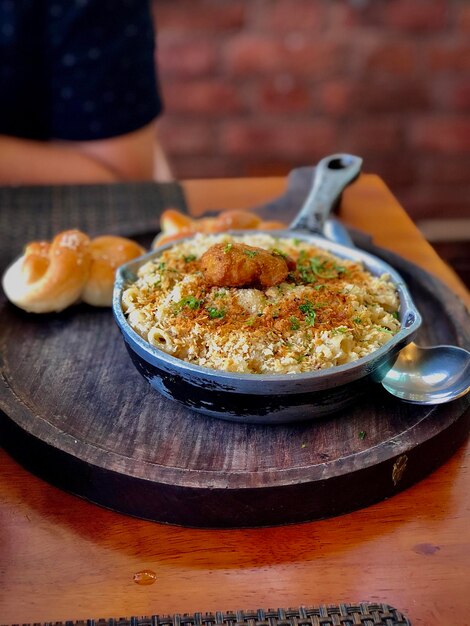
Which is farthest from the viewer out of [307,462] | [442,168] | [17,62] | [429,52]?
[442,168]

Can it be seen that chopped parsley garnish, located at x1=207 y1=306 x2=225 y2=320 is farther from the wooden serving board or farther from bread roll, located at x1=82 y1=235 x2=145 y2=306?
bread roll, located at x1=82 y1=235 x2=145 y2=306

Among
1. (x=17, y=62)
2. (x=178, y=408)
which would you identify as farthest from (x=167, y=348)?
(x=17, y=62)

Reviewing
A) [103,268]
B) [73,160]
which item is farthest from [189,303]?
[73,160]

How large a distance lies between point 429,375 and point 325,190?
0.38m

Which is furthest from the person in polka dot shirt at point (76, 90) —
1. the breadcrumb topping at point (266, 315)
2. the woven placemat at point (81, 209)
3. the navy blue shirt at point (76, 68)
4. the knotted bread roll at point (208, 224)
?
the breadcrumb topping at point (266, 315)

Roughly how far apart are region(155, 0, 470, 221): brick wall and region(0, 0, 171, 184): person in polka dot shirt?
49cm

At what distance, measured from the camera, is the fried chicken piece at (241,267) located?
0.78 m

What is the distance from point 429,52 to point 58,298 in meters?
1.69

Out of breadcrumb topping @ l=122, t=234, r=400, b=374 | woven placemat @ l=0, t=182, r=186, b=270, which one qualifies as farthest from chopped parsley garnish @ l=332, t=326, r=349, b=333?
woven placemat @ l=0, t=182, r=186, b=270

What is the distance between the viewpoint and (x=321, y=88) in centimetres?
220

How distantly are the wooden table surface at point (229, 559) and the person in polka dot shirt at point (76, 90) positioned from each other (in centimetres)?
109

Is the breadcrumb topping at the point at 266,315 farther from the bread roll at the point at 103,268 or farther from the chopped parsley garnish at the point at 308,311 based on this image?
the bread roll at the point at 103,268

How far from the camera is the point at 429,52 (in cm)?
215

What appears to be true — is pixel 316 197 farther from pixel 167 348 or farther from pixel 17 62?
pixel 17 62
